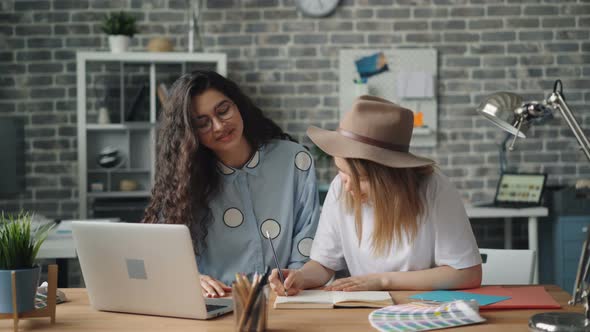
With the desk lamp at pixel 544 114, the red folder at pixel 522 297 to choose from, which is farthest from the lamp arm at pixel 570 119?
the red folder at pixel 522 297

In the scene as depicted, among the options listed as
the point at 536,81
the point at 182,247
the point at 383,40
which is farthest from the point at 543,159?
the point at 182,247

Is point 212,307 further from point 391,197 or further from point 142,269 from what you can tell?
point 391,197

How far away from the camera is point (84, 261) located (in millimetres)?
1721

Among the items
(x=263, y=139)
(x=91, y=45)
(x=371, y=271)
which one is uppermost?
(x=91, y=45)

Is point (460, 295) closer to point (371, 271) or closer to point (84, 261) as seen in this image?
point (371, 271)

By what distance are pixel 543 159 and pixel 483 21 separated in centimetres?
108

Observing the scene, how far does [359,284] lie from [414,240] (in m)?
0.24

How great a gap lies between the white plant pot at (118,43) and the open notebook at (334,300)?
3.17 metres

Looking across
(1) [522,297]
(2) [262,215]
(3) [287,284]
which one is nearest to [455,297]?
(1) [522,297]

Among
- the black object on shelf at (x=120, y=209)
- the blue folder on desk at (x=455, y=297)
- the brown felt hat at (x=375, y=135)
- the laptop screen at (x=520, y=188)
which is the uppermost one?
the brown felt hat at (x=375, y=135)

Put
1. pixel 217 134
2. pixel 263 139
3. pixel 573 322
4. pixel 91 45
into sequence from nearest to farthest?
pixel 573 322
pixel 217 134
pixel 263 139
pixel 91 45

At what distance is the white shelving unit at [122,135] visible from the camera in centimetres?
454

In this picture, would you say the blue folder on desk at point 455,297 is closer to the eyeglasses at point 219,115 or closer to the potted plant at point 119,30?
the eyeglasses at point 219,115

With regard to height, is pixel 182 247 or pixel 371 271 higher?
pixel 182 247
